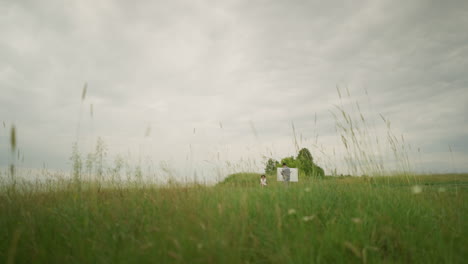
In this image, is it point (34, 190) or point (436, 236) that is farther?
point (34, 190)

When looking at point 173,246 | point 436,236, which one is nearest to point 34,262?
point 173,246

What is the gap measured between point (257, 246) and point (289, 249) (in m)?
0.32

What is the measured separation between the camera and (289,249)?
2.25m

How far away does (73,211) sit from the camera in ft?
11.3

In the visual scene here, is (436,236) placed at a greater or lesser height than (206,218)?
lesser

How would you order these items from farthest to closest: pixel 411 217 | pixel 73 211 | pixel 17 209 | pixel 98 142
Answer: pixel 98 142
pixel 17 209
pixel 73 211
pixel 411 217

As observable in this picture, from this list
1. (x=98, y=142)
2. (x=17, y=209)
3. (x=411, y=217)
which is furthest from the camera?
(x=98, y=142)

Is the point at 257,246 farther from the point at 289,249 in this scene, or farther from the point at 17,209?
the point at 17,209

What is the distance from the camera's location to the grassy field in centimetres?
211

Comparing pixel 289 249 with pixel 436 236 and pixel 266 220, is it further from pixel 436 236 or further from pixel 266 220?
pixel 436 236

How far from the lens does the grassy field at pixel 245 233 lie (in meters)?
2.11

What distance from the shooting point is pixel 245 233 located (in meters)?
2.54

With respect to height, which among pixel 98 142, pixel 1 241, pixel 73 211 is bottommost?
pixel 1 241

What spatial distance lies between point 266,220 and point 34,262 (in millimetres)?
2424
